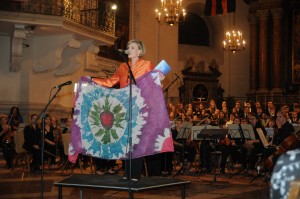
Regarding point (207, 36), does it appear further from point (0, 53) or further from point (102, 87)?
point (102, 87)

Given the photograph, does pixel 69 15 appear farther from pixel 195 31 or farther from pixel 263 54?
pixel 263 54

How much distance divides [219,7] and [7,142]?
12440 mm

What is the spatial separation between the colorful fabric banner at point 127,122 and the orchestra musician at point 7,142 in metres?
7.77

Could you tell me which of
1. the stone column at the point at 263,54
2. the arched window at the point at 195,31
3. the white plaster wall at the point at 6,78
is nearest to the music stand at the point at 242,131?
the white plaster wall at the point at 6,78

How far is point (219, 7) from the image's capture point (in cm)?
2305

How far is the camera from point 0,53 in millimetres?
17188

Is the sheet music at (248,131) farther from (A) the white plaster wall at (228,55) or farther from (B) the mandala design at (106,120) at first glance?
(A) the white plaster wall at (228,55)

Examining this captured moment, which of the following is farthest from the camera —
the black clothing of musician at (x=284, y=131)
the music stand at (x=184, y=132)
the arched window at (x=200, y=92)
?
the arched window at (x=200, y=92)

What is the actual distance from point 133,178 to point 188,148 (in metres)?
7.91

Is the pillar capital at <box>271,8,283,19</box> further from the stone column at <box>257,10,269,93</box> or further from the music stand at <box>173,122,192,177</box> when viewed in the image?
the music stand at <box>173,122,192,177</box>

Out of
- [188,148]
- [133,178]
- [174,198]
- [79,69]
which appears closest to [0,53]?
[79,69]

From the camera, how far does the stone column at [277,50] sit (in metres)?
28.4

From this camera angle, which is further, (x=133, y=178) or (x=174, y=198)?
(x=174, y=198)

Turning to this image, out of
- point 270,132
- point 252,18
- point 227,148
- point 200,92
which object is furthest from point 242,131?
point 252,18
